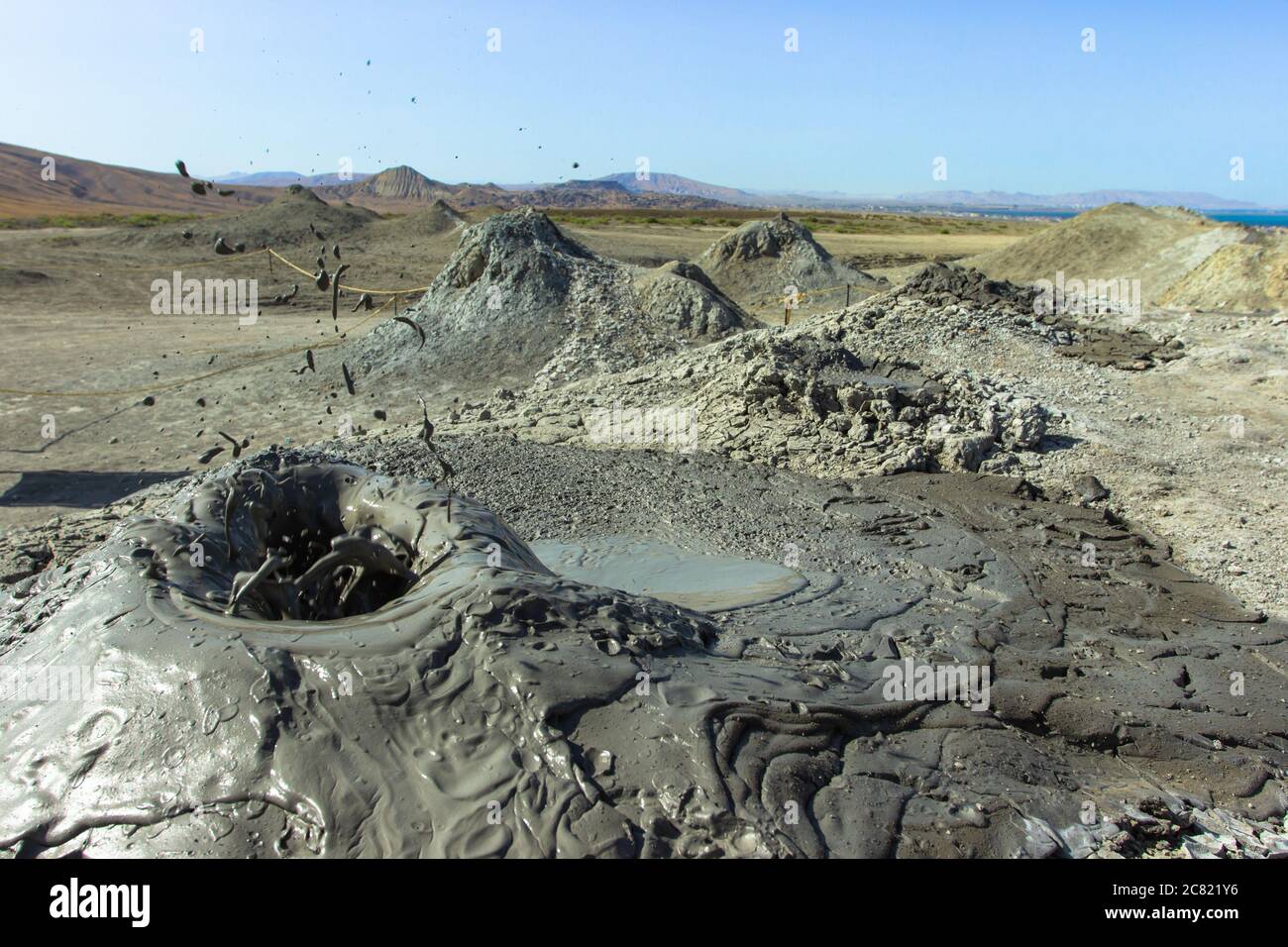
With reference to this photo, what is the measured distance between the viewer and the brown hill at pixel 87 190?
134 feet

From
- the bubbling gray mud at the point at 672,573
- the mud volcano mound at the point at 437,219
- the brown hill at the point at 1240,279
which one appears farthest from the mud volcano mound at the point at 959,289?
the mud volcano mound at the point at 437,219

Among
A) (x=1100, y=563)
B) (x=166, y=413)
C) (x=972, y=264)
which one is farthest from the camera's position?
(x=972, y=264)

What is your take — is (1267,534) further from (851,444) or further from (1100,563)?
(851,444)

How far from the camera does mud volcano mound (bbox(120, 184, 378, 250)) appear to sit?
25781 mm

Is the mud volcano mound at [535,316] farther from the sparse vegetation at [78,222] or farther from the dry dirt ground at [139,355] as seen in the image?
the sparse vegetation at [78,222]

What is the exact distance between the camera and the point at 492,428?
10.2 meters

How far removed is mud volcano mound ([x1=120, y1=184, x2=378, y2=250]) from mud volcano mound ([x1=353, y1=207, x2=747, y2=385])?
514 inches

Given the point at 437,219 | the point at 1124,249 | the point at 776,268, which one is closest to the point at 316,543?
the point at 776,268

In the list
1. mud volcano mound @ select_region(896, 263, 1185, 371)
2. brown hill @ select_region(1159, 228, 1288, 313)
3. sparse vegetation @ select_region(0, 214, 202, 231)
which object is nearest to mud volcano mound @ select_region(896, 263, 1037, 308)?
mud volcano mound @ select_region(896, 263, 1185, 371)

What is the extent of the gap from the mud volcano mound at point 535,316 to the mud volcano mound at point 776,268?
5.67 m

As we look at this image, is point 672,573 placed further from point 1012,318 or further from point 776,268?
point 776,268

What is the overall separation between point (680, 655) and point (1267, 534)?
21.9 ft
